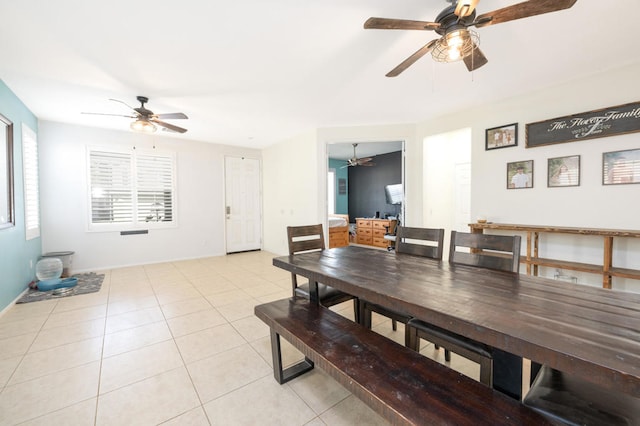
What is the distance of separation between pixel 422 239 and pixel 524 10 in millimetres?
1624

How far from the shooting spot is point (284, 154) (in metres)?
5.78

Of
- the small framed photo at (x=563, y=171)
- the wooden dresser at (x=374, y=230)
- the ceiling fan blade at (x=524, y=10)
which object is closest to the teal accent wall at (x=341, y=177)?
the wooden dresser at (x=374, y=230)

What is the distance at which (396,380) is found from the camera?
44.2 inches

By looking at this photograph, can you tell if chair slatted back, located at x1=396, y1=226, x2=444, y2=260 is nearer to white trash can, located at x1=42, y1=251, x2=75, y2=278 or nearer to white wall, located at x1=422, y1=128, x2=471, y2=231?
white wall, located at x1=422, y1=128, x2=471, y2=231

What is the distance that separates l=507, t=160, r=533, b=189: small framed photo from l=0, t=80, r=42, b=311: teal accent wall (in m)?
6.13

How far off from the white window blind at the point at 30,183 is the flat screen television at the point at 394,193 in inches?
283

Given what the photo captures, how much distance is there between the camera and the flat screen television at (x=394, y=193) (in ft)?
23.8

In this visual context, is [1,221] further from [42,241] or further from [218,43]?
[218,43]

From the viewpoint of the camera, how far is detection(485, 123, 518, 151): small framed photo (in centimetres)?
339

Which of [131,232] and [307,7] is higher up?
[307,7]

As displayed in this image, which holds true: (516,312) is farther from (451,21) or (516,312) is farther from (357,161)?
(357,161)

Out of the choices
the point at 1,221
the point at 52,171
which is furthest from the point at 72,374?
the point at 52,171

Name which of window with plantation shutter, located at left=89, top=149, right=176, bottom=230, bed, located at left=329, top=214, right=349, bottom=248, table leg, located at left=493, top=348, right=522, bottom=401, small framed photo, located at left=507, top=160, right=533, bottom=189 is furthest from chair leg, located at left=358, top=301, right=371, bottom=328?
window with plantation shutter, located at left=89, top=149, right=176, bottom=230

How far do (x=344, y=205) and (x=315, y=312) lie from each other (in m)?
7.39
